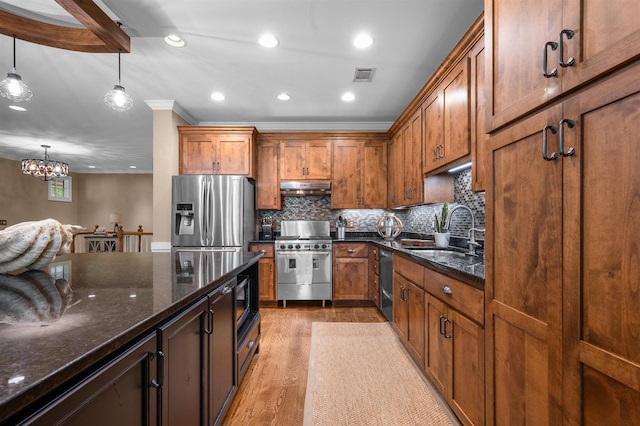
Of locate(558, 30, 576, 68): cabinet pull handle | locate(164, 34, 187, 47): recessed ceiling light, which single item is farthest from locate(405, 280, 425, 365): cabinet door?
locate(164, 34, 187, 47): recessed ceiling light

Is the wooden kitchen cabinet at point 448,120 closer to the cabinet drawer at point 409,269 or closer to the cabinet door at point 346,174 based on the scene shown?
the cabinet drawer at point 409,269

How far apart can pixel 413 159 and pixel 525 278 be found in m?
2.38

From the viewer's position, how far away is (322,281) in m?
3.96

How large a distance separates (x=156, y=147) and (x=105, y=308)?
3.47 metres

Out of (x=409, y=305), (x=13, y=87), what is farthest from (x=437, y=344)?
(x=13, y=87)

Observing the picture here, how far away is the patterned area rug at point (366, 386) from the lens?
1.75 metres

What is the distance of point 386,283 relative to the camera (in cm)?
322

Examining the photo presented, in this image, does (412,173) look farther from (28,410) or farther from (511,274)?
(28,410)

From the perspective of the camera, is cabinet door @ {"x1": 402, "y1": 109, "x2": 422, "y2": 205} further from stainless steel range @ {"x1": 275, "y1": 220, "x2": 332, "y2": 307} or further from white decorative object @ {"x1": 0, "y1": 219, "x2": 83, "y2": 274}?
white decorative object @ {"x1": 0, "y1": 219, "x2": 83, "y2": 274}

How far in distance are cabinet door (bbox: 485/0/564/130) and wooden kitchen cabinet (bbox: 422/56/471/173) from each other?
2.94 ft

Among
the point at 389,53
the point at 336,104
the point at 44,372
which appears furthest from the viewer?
the point at 336,104

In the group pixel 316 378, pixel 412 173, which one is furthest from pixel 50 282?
pixel 412 173

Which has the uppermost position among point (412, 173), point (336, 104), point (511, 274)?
point (336, 104)

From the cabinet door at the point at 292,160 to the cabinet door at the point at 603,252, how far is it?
357 cm
